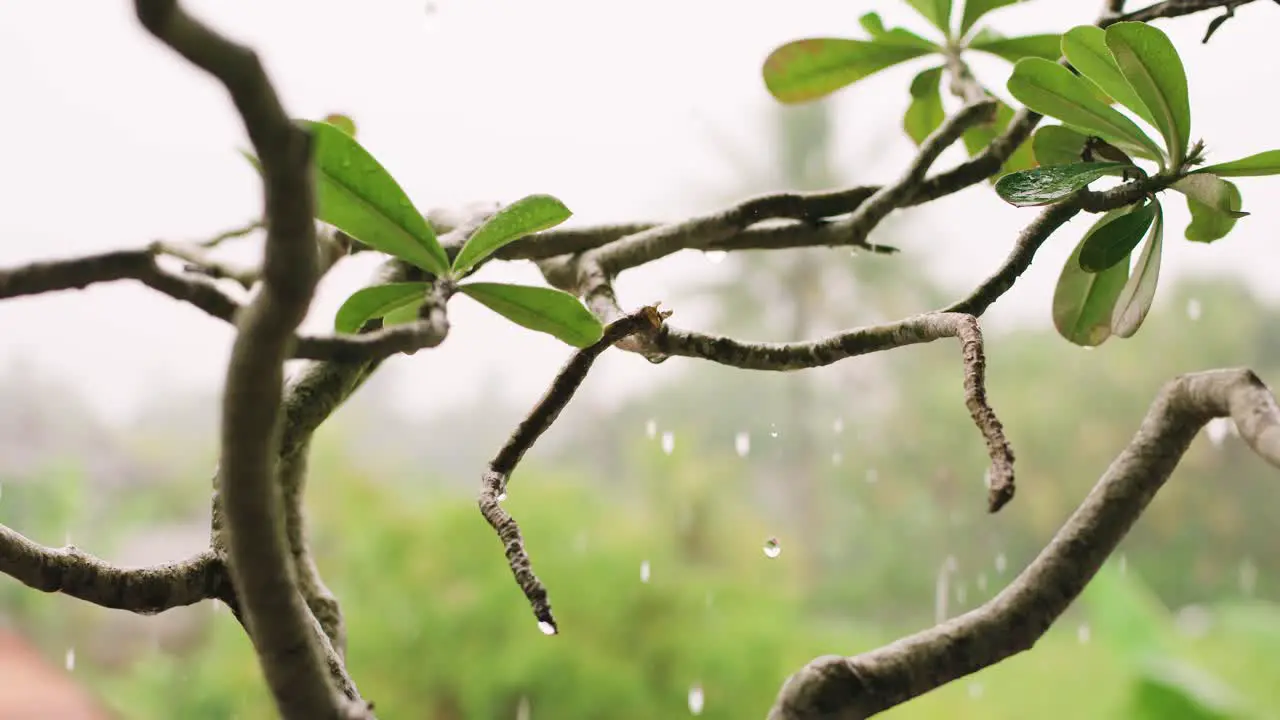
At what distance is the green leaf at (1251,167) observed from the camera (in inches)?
16.2

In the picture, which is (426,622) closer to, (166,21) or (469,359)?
(469,359)

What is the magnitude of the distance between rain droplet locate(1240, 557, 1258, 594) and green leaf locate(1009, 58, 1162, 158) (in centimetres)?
350

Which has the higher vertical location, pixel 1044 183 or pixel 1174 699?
pixel 1044 183

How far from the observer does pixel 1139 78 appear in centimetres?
41

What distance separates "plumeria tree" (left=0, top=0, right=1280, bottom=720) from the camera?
19 centimetres

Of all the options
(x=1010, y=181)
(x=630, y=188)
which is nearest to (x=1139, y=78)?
(x=1010, y=181)

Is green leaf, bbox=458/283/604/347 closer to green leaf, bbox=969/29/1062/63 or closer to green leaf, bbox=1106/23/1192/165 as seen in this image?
green leaf, bbox=1106/23/1192/165

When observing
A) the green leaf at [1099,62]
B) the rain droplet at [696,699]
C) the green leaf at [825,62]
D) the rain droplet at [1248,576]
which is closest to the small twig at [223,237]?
the green leaf at [825,62]

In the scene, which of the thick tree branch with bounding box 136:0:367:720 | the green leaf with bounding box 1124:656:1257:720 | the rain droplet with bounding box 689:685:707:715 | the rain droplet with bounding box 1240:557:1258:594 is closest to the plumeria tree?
the thick tree branch with bounding box 136:0:367:720

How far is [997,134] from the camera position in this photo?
63cm

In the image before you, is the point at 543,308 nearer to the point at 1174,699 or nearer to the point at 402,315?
the point at 402,315

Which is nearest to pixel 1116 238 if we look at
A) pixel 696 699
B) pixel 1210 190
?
pixel 1210 190

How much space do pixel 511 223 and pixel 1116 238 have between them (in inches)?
11.1

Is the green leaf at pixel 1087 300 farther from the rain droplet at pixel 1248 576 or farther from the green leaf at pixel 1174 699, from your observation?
the rain droplet at pixel 1248 576
